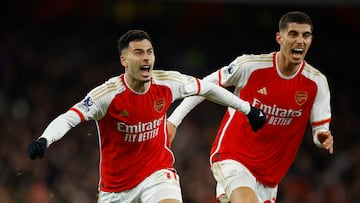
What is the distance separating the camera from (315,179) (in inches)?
622

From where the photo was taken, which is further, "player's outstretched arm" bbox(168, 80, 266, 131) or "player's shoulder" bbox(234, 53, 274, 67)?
"player's shoulder" bbox(234, 53, 274, 67)

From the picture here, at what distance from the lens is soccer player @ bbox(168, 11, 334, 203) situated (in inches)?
342

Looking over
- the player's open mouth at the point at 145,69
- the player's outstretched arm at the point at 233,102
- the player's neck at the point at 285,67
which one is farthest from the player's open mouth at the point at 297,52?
the player's open mouth at the point at 145,69

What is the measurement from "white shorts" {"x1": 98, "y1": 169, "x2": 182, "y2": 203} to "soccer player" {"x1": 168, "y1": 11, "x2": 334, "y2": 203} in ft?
1.97

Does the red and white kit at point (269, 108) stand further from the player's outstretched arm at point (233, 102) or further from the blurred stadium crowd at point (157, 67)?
the blurred stadium crowd at point (157, 67)

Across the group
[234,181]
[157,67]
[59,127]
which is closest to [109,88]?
[59,127]

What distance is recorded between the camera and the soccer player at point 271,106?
28.5ft

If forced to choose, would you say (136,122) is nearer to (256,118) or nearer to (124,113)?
(124,113)

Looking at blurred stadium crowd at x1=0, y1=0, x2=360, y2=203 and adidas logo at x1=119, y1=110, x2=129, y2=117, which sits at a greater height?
adidas logo at x1=119, y1=110, x2=129, y2=117

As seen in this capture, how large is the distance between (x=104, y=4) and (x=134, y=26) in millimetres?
795

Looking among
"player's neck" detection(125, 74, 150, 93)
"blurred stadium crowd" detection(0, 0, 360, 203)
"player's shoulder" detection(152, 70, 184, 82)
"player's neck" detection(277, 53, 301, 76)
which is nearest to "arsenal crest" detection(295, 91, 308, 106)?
"player's neck" detection(277, 53, 301, 76)

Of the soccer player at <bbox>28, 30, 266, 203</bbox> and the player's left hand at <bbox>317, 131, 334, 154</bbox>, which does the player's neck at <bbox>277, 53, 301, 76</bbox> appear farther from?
the player's left hand at <bbox>317, 131, 334, 154</bbox>

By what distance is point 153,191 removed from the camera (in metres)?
8.27

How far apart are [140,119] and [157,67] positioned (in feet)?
30.3
